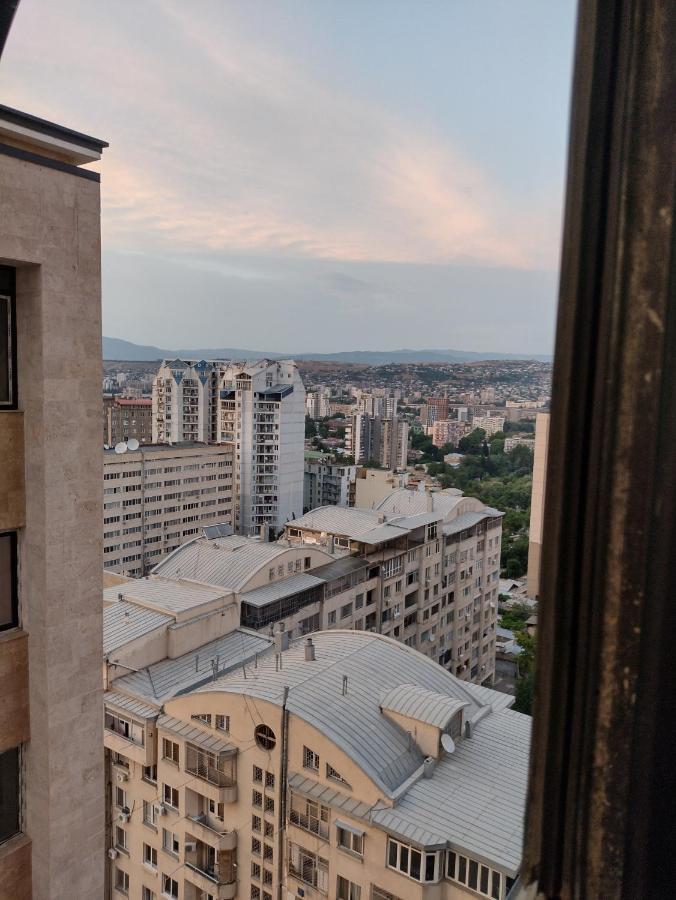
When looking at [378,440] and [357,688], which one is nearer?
[357,688]

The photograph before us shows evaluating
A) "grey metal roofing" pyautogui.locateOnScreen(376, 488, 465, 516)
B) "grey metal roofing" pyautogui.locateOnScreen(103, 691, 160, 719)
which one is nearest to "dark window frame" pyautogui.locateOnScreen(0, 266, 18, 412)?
"grey metal roofing" pyautogui.locateOnScreen(103, 691, 160, 719)

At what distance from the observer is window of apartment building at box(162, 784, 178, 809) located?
201 inches

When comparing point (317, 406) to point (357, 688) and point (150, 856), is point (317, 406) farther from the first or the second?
point (357, 688)

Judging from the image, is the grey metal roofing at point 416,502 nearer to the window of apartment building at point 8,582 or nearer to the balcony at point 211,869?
the balcony at point 211,869

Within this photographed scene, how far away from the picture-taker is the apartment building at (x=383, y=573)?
27.3 ft

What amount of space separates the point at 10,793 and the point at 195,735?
352 centimetres

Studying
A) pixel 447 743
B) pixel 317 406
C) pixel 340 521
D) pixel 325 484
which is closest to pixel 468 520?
pixel 340 521

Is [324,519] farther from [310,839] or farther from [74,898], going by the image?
[74,898]

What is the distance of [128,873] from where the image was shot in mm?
5496

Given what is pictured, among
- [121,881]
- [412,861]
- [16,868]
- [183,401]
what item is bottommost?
[121,881]

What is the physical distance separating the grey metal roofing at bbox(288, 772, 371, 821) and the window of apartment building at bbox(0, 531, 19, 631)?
3.16 meters

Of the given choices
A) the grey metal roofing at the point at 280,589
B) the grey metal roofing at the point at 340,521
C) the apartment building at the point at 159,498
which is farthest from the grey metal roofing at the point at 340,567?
the apartment building at the point at 159,498

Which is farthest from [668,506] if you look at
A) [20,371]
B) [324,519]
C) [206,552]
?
[324,519]

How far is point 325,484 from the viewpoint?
25203 mm
